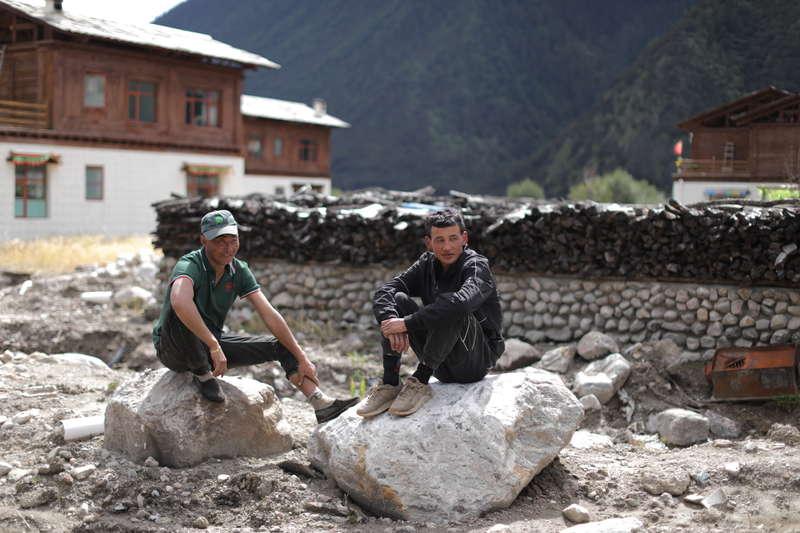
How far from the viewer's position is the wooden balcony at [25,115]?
2555cm

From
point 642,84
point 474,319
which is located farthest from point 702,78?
point 474,319

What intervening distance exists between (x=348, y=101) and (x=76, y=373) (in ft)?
268

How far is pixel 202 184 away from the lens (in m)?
31.3

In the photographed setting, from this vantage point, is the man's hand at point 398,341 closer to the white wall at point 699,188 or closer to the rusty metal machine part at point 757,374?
the rusty metal machine part at point 757,374

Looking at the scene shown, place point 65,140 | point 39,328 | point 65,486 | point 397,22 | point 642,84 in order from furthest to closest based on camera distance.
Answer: point 397,22, point 642,84, point 65,140, point 39,328, point 65,486

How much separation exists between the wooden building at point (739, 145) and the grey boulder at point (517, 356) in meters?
18.4

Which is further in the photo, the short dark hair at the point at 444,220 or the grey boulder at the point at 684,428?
the grey boulder at the point at 684,428

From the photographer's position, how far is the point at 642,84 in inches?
2552

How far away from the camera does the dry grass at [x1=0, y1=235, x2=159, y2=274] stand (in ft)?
59.3

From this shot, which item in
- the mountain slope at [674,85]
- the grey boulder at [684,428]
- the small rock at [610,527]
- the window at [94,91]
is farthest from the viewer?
the mountain slope at [674,85]

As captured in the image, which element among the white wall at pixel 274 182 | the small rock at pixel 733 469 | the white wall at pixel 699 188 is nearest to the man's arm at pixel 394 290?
the small rock at pixel 733 469

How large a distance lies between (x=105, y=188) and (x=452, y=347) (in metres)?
24.6

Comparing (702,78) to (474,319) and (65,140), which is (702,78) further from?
(474,319)

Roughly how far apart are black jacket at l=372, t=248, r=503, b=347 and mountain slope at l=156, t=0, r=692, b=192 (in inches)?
2710
